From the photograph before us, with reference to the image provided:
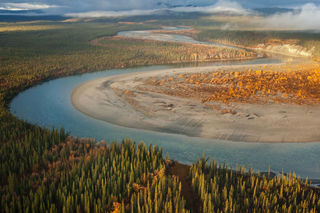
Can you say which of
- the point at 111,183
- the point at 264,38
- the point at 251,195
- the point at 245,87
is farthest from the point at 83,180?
the point at 264,38

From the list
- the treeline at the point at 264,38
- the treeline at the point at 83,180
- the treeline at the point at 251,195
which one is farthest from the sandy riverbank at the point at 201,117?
the treeline at the point at 264,38

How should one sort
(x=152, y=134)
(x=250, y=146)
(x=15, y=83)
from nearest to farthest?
(x=250, y=146)
(x=152, y=134)
(x=15, y=83)

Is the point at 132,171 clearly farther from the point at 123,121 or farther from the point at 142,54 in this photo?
the point at 142,54

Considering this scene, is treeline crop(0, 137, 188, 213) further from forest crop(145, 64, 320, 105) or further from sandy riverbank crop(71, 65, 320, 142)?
forest crop(145, 64, 320, 105)

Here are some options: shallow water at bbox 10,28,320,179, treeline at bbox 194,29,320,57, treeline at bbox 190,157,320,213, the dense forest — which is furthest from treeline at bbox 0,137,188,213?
treeline at bbox 194,29,320,57

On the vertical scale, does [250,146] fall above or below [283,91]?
below

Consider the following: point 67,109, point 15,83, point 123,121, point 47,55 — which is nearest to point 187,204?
point 123,121

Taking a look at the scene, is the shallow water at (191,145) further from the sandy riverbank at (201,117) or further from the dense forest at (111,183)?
the dense forest at (111,183)
